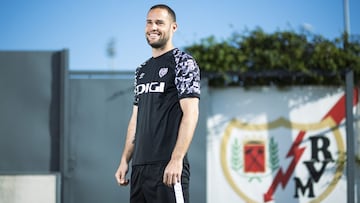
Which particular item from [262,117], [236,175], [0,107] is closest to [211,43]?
[262,117]

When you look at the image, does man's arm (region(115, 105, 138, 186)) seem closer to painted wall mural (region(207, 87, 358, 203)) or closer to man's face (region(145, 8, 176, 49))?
man's face (region(145, 8, 176, 49))

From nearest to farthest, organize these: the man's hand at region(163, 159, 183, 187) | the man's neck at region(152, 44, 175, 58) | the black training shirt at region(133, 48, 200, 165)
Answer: the man's hand at region(163, 159, 183, 187) → the black training shirt at region(133, 48, 200, 165) → the man's neck at region(152, 44, 175, 58)

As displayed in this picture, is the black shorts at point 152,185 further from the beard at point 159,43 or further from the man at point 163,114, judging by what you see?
the beard at point 159,43

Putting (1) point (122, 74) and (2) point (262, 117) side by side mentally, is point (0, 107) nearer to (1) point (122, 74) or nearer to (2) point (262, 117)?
(1) point (122, 74)

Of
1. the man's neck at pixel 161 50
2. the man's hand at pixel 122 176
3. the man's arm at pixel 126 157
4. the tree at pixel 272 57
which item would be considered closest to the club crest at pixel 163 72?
the man's neck at pixel 161 50

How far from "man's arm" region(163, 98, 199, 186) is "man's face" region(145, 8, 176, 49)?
1.10ft

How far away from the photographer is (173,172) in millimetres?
2336

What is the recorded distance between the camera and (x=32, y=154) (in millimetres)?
6086

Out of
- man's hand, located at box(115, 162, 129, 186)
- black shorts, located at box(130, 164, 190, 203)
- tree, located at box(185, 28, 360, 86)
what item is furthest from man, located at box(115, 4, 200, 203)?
tree, located at box(185, 28, 360, 86)

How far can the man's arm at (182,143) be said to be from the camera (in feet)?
7.68

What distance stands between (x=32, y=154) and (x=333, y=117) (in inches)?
141

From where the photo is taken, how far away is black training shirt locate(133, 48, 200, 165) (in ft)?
8.07

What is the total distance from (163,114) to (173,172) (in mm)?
305

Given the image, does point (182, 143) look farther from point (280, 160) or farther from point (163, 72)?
point (280, 160)
